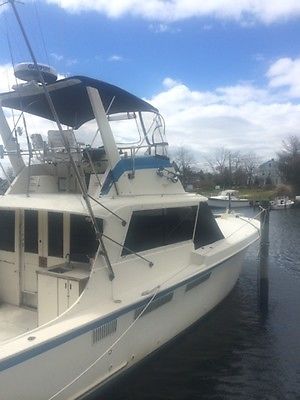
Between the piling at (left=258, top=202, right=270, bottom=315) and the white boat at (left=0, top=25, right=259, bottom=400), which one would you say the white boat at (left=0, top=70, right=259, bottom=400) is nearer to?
the white boat at (left=0, top=25, right=259, bottom=400)

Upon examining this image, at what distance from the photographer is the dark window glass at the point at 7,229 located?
6816 millimetres

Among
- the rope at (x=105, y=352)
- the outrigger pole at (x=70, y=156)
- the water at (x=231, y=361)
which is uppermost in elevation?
the outrigger pole at (x=70, y=156)


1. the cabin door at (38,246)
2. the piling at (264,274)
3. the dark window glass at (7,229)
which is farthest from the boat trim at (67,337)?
the piling at (264,274)

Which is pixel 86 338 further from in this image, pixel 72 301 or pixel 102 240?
pixel 102 240

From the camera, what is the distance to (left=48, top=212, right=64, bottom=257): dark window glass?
6.40 m

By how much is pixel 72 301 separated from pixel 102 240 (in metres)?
0.91

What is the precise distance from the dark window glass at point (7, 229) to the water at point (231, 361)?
2.87 meters

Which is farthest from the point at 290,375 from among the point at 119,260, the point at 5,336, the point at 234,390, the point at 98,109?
the point at 98,109

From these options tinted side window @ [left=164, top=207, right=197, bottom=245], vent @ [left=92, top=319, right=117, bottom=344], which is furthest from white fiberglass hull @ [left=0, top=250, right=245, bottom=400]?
tinted side window @ [left=164, top=207, right=197, bottom=245]

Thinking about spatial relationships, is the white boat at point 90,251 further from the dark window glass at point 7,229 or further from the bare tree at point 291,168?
the bare tree at point 291,168

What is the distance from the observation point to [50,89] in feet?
20.8

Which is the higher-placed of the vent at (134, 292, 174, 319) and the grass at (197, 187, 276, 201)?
the grass at (197, 187, 276, 201)

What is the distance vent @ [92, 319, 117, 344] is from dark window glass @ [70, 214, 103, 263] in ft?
3.79

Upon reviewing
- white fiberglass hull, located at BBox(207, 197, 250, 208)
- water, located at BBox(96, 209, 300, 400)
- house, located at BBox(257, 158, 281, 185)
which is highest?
house, located at BBox(257, 158, 281, 185)
